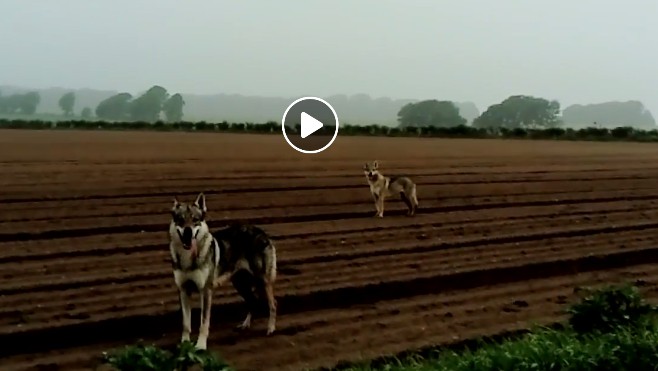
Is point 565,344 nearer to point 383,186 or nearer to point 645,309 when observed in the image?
point 645,309

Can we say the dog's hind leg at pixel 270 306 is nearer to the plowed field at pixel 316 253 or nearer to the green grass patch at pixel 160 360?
the plowed field at pixel 316 253

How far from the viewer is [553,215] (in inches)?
536

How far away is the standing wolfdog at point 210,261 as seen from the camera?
610 cm

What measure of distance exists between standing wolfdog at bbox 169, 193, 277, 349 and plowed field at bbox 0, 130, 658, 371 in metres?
0.29

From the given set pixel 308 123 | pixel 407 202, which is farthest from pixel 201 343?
pixel 407 202

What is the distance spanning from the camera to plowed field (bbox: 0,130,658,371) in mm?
6938

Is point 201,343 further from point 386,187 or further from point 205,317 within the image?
point 386,187

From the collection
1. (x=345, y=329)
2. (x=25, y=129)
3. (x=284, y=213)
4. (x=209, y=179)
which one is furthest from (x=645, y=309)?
(x=25, y=129)

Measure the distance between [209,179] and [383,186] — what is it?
4.94 meters

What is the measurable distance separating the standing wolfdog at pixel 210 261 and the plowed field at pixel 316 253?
29 cm

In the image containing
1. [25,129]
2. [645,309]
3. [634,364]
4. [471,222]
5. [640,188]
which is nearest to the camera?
[634,364]

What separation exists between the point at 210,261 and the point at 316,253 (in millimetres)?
3716

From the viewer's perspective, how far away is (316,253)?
10.0m

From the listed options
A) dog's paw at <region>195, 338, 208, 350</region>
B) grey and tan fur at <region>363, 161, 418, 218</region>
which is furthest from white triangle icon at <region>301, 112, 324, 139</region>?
grey and tan fur at <region>363, 161, 418, 218</region>
